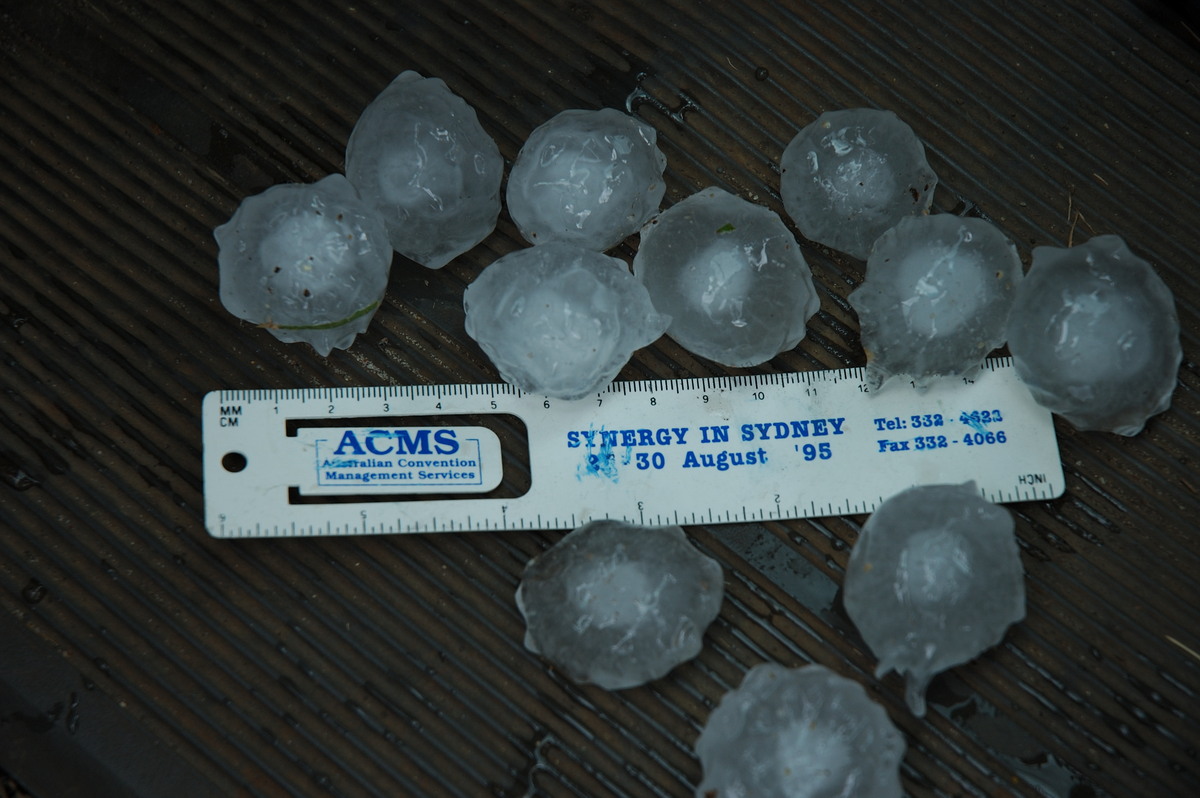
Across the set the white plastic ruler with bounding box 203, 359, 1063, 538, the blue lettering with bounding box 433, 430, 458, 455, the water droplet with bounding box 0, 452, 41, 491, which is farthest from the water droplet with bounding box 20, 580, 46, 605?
the blue lettering with bounding box 433, 430, 458, 455

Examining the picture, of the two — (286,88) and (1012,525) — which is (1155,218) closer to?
(1012,525)

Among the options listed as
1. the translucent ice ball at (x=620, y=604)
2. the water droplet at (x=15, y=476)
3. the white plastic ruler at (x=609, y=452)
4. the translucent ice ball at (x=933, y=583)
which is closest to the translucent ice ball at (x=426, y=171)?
the white plastic ruler at (x=609, y=452)

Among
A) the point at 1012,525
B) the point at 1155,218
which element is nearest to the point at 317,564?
the point at 1012,525

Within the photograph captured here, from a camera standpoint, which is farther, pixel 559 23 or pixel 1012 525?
pixel 559 23

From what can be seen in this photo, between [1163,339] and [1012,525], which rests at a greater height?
[1163,339]

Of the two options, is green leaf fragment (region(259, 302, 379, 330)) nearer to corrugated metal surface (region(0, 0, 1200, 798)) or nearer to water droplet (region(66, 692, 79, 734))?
corrugated metal surface (region(0, 0, 1200, 798))
